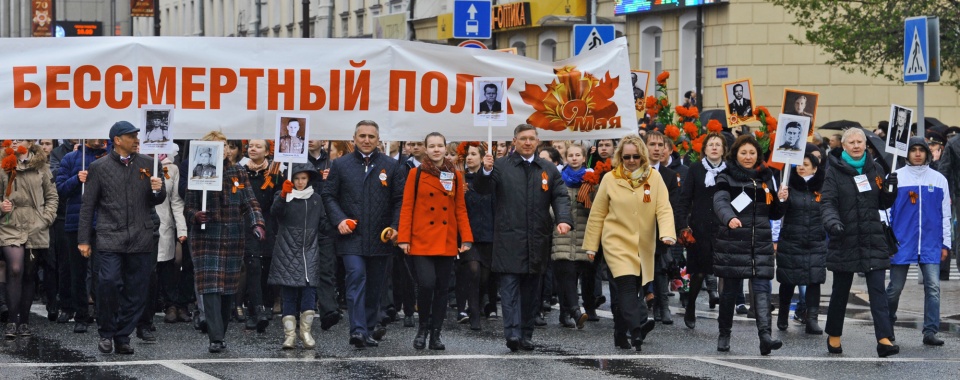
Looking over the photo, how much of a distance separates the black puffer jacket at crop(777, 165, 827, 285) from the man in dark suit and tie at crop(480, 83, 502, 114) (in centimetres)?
247

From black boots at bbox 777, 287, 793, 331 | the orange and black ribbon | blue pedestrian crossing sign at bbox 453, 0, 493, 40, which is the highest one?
blue pedestrian crossing sign at bbox 453, 0, 493, 40

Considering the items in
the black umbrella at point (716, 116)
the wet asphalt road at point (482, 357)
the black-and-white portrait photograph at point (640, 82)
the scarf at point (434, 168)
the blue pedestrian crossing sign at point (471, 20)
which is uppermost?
the blue pedestrian crossing sign at point (471, 20)

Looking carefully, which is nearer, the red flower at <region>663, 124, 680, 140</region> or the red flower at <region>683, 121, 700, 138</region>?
the red flower at <region>663, 124, 680, 140</region>

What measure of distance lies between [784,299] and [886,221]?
51.0 inches

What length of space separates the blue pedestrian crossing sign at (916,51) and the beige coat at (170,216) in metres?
7.36

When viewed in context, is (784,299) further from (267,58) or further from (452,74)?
(267,58)

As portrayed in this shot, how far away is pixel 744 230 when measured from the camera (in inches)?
507

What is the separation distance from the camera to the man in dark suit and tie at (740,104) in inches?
685

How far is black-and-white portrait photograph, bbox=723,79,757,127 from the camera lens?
1738cm

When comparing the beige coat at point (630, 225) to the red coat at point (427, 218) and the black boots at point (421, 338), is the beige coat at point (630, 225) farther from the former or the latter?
the black boots at point (421, 338)

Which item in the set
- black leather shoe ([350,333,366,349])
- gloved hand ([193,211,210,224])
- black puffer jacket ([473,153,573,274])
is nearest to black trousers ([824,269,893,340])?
black puffer jacket ([473,153,573,274])

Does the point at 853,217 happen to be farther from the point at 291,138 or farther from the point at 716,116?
the point at 716,116

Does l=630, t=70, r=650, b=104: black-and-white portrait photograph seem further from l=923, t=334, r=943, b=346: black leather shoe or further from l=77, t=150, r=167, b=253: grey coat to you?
l=77, t=150, r=167, b=253: grey coat

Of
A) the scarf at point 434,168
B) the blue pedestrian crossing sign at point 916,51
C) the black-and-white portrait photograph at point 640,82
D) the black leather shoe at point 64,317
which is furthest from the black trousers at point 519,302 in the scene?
the black-and-white portrait photograph at point 640,82
